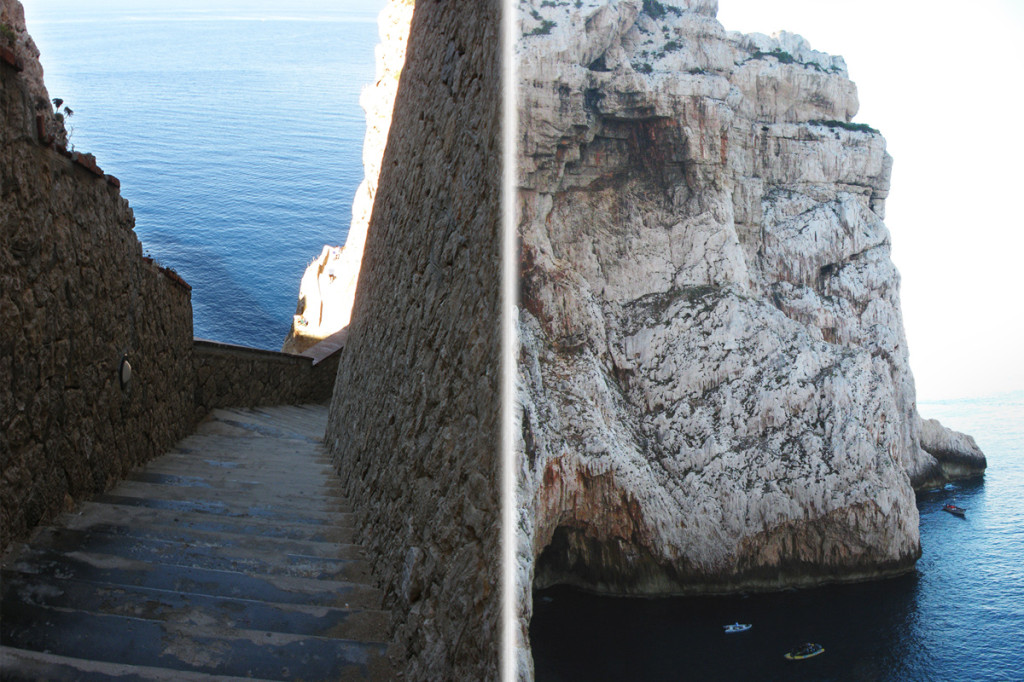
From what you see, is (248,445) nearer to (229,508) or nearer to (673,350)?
(229,508)

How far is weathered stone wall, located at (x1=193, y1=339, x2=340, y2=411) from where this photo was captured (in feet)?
21.7

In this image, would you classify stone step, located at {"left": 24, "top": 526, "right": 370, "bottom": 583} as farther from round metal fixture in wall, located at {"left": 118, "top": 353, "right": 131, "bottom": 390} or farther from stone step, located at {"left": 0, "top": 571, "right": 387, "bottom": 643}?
round metal fixture in wall, located at {"left": 118, "top": 353, "right": 131, "bottom": 390}

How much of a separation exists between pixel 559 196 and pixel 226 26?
50.7 meters

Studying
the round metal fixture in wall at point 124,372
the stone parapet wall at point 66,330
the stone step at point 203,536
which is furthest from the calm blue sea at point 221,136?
the stone step at point 203,536

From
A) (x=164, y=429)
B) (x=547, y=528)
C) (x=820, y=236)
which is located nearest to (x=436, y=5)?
(x=164, y=429)

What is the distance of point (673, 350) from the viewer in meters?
26.1

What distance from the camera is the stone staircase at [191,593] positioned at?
190 centimetres

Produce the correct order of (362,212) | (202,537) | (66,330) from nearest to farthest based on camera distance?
(202,537) < (66,330) < (362,212)

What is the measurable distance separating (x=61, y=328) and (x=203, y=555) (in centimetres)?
112

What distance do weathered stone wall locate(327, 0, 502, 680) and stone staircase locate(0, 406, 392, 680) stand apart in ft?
0.53

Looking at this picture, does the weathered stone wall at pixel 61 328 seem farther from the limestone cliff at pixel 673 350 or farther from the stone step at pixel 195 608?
the limestone cliff at pixel 673 350

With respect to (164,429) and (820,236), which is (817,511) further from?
(164,429)

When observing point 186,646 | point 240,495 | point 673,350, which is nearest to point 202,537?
point 240,495

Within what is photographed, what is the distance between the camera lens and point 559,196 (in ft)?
88.5
